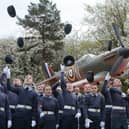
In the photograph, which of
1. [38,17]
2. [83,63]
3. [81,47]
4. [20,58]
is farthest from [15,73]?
[83,63]

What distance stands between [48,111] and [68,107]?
835 millimetres

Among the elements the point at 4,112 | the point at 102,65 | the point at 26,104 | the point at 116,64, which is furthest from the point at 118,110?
the point at 102,65

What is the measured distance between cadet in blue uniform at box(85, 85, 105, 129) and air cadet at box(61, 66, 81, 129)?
1.24 feet

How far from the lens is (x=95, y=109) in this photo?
51.9 feet

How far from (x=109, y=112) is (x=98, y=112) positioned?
2.40ft

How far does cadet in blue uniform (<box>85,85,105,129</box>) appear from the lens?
51.6 feet

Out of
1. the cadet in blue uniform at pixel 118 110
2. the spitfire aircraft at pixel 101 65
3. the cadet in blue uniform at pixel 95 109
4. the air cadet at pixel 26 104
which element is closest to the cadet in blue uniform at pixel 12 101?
the air cadet at pixel 26 104

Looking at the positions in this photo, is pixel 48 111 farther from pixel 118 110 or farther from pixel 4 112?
pixel 118 110

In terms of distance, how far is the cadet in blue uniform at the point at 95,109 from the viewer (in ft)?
51.6

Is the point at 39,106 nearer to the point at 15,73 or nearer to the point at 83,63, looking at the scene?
the point at 83,63

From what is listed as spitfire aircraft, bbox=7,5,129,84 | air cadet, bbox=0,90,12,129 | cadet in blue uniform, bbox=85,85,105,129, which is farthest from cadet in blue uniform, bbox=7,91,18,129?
spitfire aircraft, bbox=7,5,129,84

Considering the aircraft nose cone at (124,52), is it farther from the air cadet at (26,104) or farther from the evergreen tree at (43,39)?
the evergreen tree at (43,39)

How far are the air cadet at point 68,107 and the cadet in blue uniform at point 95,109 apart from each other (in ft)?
1.24

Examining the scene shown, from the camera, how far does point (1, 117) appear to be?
1462 cm
